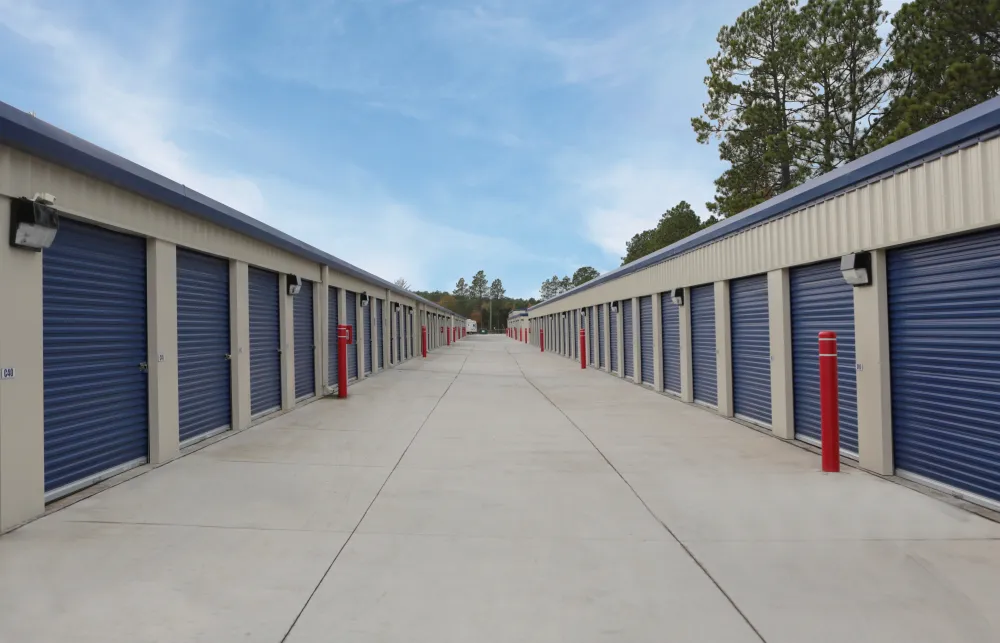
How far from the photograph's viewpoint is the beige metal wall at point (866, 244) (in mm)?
5020

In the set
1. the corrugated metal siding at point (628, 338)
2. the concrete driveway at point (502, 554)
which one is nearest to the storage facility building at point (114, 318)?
the concrete driveway at point (502, 554)

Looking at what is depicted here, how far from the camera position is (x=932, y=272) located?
5594 mm

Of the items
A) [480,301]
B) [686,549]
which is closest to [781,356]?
[686,549]

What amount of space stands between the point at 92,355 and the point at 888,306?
797 centimetres

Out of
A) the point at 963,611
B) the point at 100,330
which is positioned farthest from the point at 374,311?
the point at 963,611

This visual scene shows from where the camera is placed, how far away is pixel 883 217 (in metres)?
5.99

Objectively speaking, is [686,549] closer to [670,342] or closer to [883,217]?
[883,217]

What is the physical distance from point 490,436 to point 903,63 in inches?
783

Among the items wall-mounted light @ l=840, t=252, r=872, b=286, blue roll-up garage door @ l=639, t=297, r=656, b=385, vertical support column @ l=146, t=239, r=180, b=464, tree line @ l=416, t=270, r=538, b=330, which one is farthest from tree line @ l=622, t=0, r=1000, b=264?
tree line @ l=416, t=270, r=538, b=330

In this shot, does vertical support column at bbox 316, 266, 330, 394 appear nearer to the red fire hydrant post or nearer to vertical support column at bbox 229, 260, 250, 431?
vertical support column at bbox 229, 260, 250, 431

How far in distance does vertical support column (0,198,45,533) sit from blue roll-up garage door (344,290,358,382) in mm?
10886

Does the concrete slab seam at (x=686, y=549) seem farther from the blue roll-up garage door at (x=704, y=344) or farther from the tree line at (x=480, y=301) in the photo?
the tree line at (x=480, y=301)

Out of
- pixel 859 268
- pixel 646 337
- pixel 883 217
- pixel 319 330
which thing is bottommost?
pixel 646 337

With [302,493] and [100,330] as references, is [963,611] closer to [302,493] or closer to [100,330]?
[302,493]
